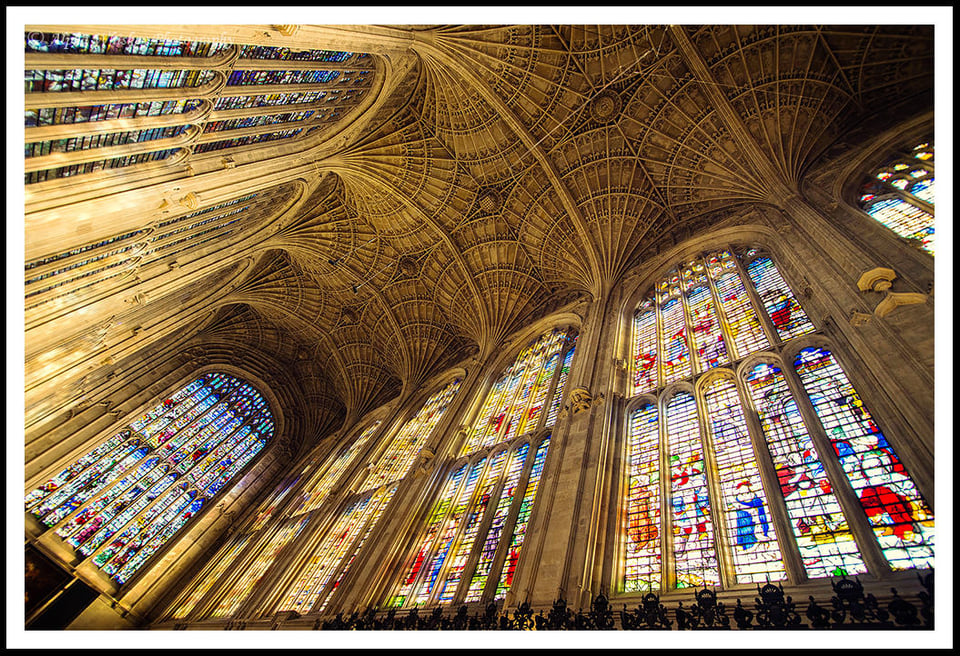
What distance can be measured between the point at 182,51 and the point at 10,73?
3.90 m

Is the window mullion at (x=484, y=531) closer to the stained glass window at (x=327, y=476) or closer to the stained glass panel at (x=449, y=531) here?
the stained glass panel at (x=449, y=531)

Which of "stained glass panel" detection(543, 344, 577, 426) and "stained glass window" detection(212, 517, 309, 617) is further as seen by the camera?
"stained glass window" detection(212, 517, 309, 617)

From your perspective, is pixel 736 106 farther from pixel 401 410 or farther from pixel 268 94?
pixel 401 410

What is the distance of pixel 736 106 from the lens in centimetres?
1384

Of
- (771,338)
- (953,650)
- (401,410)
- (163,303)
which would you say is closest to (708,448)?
(771,338)

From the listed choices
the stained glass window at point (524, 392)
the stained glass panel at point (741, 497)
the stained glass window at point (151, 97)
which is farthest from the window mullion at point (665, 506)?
the stained glass window at point (151, 97)

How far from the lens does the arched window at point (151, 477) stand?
14266 millimetres

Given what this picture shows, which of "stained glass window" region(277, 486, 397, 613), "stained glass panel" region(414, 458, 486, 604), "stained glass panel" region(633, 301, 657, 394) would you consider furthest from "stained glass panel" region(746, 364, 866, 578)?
"stained glass window" region(277, 486, 397, 613)

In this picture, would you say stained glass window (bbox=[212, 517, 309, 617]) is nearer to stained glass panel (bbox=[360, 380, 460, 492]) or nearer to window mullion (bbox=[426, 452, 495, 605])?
stained glass panel (bbox=[360, 380, 460, 492])

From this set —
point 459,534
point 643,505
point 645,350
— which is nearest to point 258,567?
point 459,534

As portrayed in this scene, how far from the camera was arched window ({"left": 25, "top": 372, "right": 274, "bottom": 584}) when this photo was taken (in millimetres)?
14266

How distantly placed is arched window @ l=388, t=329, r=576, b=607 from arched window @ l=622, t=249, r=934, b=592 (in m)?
2.46

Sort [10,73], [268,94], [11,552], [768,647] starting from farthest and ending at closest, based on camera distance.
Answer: [268,94] → [11,552] → [10,73] → [768,647]

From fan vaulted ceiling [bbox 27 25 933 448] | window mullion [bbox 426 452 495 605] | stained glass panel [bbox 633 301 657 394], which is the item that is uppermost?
fan vaulted ceiling [bbox 27 25 933 448]
